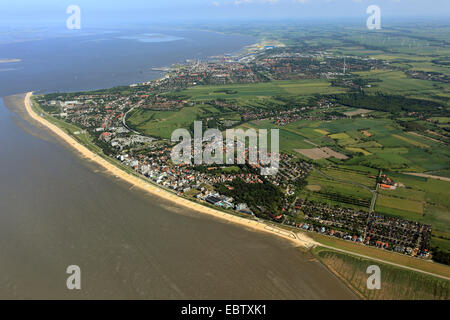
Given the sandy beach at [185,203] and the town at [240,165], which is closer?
the sandy beach at [185,203]

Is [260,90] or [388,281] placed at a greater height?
[260,90]

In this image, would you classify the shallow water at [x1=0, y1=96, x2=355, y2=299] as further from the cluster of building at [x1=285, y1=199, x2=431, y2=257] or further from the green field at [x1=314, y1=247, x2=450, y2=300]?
the cluster of building at [x1=285, y1=199, x2=431, y2=257]

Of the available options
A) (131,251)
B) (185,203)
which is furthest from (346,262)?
(131,251)

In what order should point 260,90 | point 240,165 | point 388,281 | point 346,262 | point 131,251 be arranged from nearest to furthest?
1. point 388,281
2. point 346,262
3. point 131,251
4. point 240,165
5. point 260,90

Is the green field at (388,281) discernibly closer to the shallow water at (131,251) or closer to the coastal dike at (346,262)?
the coastal dike at (346,262)

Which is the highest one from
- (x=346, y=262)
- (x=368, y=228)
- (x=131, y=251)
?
(x=368, y=228)

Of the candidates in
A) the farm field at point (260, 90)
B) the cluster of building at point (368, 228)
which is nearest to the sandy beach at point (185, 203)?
the cluster of building at point (368, 228)

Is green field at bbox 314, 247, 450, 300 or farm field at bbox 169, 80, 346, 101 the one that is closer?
green field at bbox 314, 247, 450, 300

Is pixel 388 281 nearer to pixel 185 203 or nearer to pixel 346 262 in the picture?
pixel 346 262

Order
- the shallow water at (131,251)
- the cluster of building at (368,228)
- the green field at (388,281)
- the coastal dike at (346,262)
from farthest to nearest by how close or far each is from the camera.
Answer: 1. the cluster of building at (368,228)
2. the shallow water at (131,251)
3. the coastal dike at (346,262)
4. the green field at (388,281)

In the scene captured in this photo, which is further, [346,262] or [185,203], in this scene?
[185,203]

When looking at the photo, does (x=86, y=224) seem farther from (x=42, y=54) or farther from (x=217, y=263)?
(x=42, y=54)

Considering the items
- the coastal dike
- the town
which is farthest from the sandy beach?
the town
